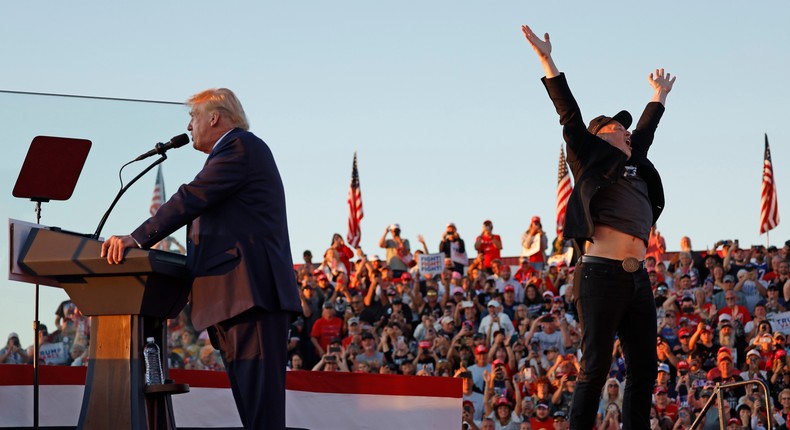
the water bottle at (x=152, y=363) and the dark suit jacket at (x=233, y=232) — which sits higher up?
the dark suit jacket at (x=233, y=232)

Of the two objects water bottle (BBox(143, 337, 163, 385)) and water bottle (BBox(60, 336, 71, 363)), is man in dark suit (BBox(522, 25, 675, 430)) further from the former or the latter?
water bottle (BBox(60, 336, 71, 363))

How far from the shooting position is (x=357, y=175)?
87.4 ft

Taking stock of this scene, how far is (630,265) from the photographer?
5.25 metres

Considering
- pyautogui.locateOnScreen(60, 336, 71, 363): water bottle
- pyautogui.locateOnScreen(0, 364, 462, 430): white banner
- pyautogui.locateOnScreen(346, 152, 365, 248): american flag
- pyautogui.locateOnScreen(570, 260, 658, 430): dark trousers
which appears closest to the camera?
pyautogui.locateOnScreen(570, 260, 658, 430): dark trousers

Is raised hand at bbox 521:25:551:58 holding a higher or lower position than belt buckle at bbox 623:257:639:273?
higher

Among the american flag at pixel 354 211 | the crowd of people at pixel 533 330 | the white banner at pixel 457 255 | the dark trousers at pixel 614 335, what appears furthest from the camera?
the american flag at pixel 354 211

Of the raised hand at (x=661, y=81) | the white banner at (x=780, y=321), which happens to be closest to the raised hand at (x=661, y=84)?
the raised hand at (x=661, y=81)

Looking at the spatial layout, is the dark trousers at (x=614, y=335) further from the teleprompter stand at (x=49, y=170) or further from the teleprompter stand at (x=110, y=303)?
the teleprompter stand at (x=49, y=170)

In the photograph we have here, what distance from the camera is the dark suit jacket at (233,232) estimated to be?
4.46m

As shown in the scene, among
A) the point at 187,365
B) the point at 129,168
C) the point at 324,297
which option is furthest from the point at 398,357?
the point at 129,168

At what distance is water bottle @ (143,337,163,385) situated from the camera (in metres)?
4.63

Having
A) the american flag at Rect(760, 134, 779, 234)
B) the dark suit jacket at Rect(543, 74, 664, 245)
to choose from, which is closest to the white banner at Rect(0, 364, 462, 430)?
the dark suit jacket at Rect(543, 74, 664, 245)

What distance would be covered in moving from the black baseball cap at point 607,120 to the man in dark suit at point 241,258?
174 centimetres

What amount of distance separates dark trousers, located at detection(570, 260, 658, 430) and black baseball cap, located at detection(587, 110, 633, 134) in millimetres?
702
